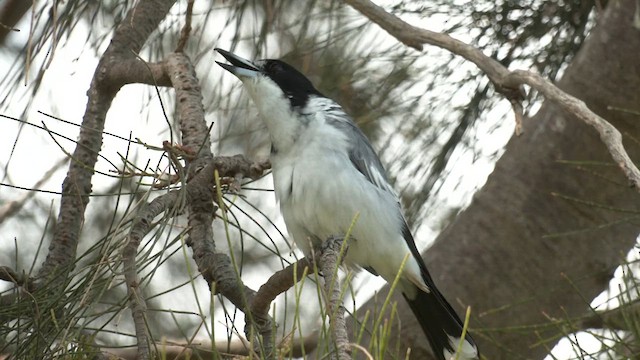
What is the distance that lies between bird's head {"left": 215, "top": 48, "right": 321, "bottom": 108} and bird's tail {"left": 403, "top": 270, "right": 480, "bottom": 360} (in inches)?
24.5

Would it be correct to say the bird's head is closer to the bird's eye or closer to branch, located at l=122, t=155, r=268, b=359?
the bird's eye

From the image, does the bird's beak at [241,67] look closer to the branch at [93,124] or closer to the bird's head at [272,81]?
the bird's head at [272,81]

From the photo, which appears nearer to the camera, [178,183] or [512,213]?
[178,183]

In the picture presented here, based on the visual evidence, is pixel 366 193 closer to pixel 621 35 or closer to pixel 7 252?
pixel 621 35

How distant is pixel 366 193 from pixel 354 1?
1.88ft

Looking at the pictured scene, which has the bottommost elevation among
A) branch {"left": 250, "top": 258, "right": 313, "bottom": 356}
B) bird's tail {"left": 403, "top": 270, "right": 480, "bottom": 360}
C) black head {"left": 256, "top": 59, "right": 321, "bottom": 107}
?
branch {"left": 250, "top": 258, "right": 313, "bottom": 356}

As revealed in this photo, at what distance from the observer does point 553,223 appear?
316 cm

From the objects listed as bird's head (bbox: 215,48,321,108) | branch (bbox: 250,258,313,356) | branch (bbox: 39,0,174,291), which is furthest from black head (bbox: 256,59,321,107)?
branch (bbox: 250,258,313,356)

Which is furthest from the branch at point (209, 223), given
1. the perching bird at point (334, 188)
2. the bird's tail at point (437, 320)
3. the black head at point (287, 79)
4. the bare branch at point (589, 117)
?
the bird's tail at point (437, 320)

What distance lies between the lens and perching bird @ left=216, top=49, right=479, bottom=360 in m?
2.71

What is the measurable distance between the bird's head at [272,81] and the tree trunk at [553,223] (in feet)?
2.22

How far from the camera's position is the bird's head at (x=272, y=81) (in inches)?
115

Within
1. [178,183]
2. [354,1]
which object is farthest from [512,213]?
[178,183]

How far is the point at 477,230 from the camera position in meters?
3.21
